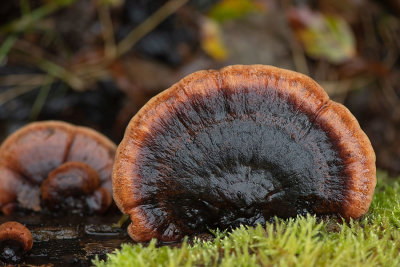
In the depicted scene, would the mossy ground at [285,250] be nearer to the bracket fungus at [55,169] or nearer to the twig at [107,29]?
the bracket fungus at [55,169]

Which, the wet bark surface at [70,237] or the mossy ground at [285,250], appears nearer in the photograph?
the mossy ground at [285,250]

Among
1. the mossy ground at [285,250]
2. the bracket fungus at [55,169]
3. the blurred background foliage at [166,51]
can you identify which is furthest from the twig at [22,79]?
the mossy ground at [285,250]

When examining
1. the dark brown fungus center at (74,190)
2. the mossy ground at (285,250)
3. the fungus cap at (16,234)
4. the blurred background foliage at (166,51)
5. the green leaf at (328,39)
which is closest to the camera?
the mossy ground at (285,250)

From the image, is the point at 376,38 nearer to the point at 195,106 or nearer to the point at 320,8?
the point at 320,8

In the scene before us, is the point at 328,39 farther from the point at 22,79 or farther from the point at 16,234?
the point at 16,234

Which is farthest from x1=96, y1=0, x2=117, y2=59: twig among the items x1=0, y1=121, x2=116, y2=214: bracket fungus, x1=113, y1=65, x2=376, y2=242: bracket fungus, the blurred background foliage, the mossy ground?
the mossy ground

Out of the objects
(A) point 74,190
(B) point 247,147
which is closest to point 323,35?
(B) point 247,147
